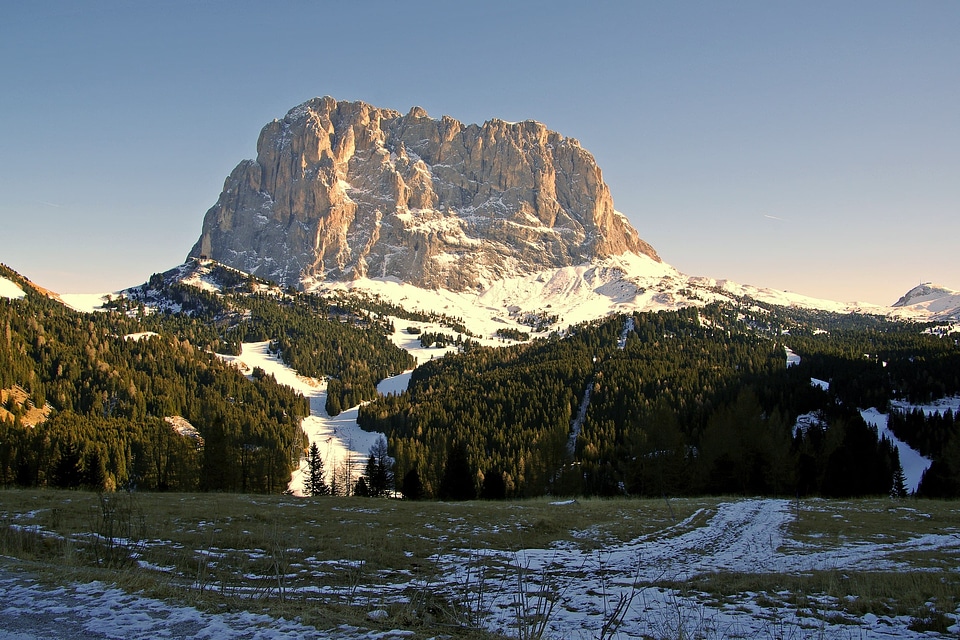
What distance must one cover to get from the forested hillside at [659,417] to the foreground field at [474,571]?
93.3ft

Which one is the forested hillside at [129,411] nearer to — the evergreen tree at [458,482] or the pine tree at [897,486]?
the evergreen tree at [458,482]

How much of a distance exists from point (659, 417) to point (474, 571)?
5264 cm

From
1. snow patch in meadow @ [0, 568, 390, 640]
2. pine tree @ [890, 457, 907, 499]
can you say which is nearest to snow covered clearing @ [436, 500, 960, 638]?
snow patch in meadow @ [0, 568, 390, 640]

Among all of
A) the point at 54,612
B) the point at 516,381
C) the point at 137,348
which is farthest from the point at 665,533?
the point at 137,348

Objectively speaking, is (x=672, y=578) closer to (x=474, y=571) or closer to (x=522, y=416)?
(x=474, y=571)

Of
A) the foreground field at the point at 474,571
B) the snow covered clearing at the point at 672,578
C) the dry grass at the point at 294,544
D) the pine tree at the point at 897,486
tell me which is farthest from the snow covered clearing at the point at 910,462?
the snow covered clearing at the point at 672,578

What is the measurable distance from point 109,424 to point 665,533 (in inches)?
4400

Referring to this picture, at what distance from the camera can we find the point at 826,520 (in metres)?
23.6

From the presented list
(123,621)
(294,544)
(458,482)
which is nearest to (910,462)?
(458,482)

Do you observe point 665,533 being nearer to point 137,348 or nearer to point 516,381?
point 516,381

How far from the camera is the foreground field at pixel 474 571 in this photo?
22.4ft

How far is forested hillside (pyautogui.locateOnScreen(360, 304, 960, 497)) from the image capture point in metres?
53.4

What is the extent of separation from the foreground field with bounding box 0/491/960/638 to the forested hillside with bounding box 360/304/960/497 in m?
28.4

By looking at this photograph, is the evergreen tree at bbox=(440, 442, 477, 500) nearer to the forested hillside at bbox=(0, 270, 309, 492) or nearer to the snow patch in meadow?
the forested hillside at bbox=(0, 270, 309, 492)
